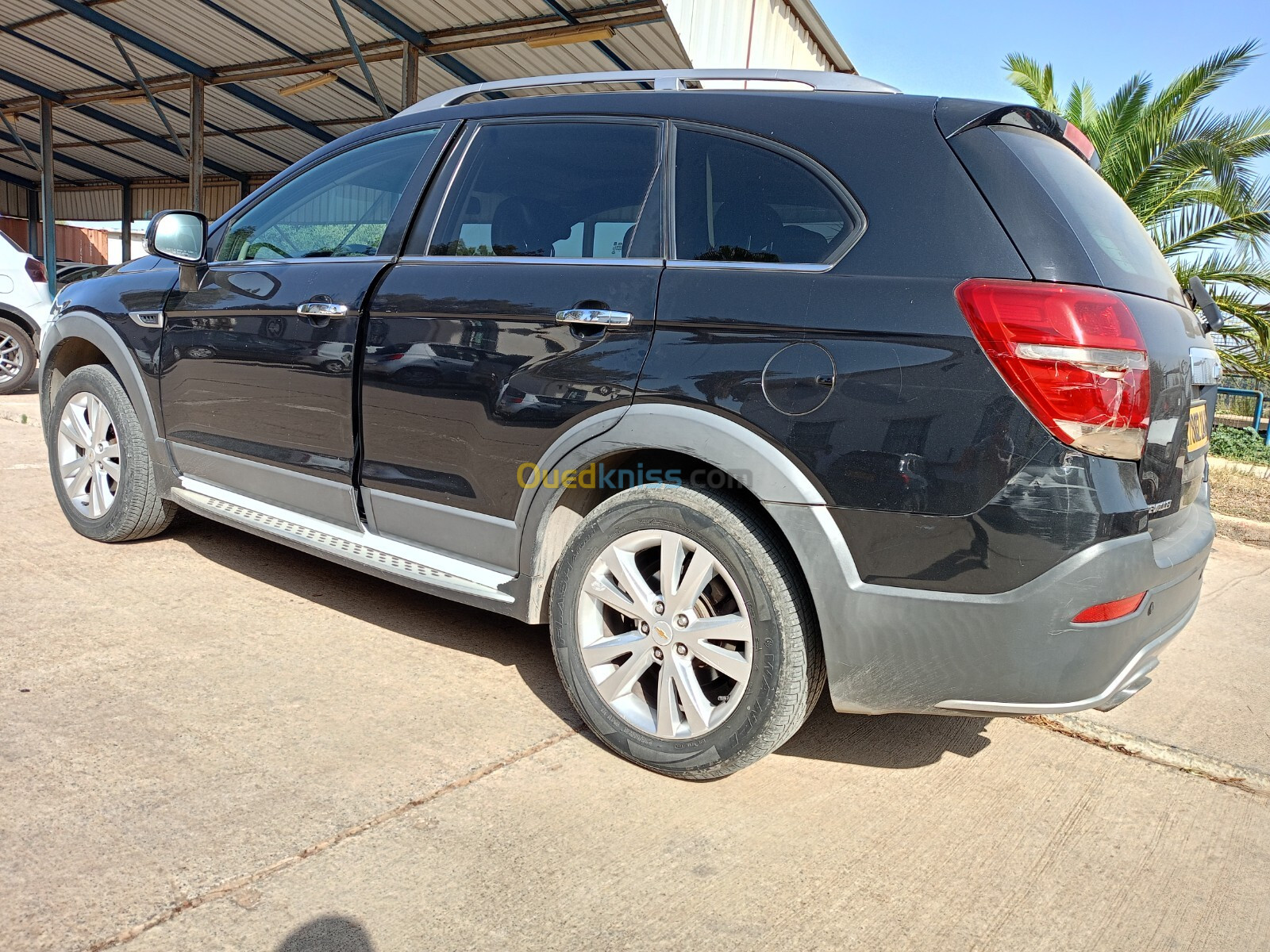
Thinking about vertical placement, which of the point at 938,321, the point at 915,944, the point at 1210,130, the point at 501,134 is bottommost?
the point at 915,944

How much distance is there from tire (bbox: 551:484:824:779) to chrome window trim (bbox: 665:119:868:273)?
1.95ft

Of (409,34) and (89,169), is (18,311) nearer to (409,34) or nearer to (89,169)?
(409,34)

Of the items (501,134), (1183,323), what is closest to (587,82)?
(501,134)

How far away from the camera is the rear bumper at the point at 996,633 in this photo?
2068 millimetres

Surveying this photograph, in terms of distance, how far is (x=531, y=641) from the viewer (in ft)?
11.6

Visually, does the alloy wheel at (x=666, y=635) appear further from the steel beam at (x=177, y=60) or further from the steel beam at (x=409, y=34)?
the steel beam at (x=177, y=60)

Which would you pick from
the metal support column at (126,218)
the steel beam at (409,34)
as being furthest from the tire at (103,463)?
the metal support column at (126,218)

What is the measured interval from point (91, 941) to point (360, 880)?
49 cm

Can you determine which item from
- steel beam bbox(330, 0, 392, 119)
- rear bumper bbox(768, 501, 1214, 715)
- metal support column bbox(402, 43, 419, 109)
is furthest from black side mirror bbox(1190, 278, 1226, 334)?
metal support column bbox(402, 43, 419, 109)

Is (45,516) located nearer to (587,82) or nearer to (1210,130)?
(587,82)

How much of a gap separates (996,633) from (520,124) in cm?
214

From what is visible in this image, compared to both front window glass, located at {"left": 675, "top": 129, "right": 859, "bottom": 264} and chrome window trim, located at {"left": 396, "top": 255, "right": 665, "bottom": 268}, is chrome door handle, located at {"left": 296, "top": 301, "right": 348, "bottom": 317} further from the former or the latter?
front window glass, located at {"left": 675, "top": 129, "right": 859, "bottom": 264}

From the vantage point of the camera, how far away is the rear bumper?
6.79 feet

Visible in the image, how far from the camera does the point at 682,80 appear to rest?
9.36ft
